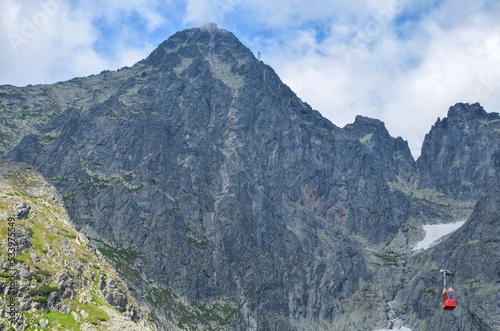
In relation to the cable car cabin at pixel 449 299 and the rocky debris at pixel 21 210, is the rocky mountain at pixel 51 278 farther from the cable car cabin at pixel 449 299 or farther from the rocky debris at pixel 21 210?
the cable car cabin at pixel 449 299

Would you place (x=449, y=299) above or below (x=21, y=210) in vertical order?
below

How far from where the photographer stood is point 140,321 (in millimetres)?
154250

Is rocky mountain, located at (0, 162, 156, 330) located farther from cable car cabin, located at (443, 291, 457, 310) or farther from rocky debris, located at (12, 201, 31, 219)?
cable car cabin, located at (443, 291, 457, 310)

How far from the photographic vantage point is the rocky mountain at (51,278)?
111562 millimetres

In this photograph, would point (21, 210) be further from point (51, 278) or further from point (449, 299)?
point (449, 299)

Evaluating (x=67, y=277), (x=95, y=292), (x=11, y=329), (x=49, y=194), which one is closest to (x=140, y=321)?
(x=95, y=292)

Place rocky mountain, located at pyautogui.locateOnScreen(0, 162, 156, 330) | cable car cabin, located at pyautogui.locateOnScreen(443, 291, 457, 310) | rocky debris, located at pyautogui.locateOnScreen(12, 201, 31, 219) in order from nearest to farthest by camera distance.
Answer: cable car cabin, located at pyautogui.locateOnScreen(443, 291, 457, 310), rocky mountain, located at pyautogui.locateOnScreen(0, 162, 156, 330), rocky debris, located at pyautogui.locateOnScreen(12, 201, 31, 219)

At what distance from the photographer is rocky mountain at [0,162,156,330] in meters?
112

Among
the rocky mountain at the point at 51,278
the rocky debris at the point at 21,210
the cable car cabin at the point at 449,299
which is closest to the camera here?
the cable car cabin at the point at 449,299

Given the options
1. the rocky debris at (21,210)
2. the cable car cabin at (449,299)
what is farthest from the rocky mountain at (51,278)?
the cable car cabin at (449,299)

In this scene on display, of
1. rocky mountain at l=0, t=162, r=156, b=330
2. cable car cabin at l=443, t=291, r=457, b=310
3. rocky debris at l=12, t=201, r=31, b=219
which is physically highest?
rocky debris at l=12, t=201, r=31, b=219

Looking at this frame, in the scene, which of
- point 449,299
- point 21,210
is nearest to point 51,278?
point 21,210

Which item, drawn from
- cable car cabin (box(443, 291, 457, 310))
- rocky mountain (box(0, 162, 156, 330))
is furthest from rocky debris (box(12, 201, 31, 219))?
cable car cabin (box(443, 291, 457, 310))

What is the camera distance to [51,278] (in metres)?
124
